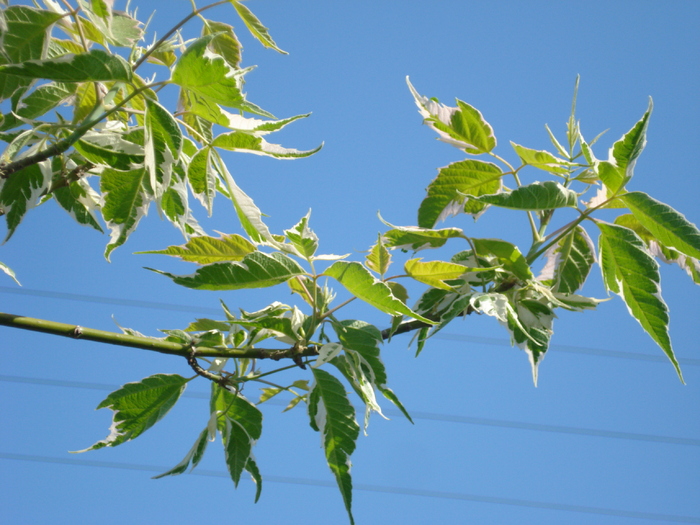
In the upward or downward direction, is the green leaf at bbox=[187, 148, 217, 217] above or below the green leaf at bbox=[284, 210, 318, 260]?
above

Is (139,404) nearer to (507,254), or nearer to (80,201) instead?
(80,201)

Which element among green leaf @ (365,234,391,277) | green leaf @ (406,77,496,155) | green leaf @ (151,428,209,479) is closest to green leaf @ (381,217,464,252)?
green leaf @ (365,234,391,277)

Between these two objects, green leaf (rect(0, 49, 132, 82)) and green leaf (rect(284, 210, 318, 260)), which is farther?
green leaf (rect(284, 210, 318, 260))

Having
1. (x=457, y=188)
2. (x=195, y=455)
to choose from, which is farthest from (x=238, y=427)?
(x=457, y=188)

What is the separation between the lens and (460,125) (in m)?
0.47

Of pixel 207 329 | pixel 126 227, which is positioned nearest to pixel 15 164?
pixel 126 227

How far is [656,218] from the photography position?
0.38 metres

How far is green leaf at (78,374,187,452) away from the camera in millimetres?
430

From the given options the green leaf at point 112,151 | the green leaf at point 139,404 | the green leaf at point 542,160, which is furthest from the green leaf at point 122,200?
the green leaf at point 542,160

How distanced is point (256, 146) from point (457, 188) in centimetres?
18

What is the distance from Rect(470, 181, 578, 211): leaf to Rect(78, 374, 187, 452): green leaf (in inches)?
10.8

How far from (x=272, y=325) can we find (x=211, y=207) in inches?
3.4

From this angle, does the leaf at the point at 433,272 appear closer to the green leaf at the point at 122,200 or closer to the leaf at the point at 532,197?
the leaf at the point at 532,197

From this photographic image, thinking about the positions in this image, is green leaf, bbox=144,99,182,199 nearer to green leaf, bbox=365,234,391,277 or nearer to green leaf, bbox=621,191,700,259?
green leaf, bbox=365,234,391,277
